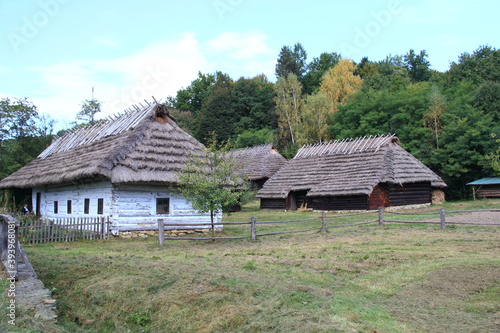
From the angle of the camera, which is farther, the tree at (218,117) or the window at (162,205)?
the tree at (218,117)

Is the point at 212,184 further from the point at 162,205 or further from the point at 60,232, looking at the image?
the point at 60,232

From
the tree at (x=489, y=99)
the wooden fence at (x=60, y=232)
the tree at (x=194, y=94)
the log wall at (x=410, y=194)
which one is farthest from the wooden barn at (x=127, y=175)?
the tree at (x=194, y=94)

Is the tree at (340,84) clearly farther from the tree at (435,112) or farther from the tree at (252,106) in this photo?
the tree at (435,112)

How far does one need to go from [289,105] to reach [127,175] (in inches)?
1670

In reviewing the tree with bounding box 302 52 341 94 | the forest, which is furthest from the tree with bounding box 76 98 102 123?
the tree with bounding box 302 52 341 94

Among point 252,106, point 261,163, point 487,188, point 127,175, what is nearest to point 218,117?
point 252,106

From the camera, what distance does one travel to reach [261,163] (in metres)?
42.1

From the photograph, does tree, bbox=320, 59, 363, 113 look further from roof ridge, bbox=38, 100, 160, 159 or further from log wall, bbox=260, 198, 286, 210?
roof ridge, bbox=38, 100, 160, 159

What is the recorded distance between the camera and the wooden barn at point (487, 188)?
32875mm

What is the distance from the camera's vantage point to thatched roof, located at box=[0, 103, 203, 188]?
17.5 metres

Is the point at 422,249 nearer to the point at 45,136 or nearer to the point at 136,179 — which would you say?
the point at 136,179

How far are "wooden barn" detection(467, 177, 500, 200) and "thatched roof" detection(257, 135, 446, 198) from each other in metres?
3.88

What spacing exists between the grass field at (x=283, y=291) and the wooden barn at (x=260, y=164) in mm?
28505

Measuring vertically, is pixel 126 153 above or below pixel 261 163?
below
